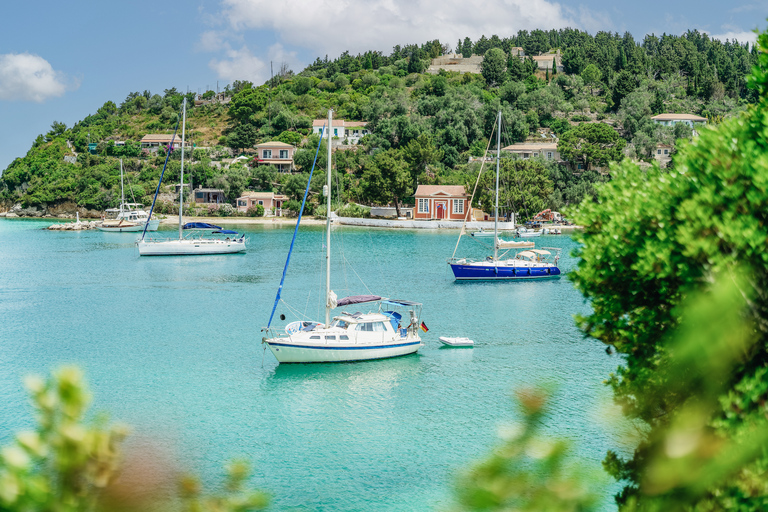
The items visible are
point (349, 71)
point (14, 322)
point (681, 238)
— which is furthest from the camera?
point (349, 71)

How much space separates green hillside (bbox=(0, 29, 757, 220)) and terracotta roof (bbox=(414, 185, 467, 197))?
8.34ft

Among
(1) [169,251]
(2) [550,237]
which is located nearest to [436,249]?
(2) [550,237]

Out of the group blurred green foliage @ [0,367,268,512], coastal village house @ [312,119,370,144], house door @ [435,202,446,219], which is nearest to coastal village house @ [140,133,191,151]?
coastal village house @ [312,119,370,144]

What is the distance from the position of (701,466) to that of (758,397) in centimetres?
520

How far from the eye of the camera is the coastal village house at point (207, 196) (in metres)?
108

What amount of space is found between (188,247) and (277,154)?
53.8m

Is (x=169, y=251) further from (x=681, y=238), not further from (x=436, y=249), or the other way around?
(x=681, y=238)

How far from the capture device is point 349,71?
170250mm

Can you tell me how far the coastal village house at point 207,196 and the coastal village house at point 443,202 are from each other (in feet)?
112

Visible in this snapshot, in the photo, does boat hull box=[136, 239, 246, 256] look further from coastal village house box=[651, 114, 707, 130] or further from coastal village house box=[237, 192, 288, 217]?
coastal village house box=[651, 114, 707, 130]

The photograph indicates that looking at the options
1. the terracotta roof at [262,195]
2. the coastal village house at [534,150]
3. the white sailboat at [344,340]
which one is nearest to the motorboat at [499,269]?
the white sailboat at [344,340]

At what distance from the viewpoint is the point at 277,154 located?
113000 millimetres

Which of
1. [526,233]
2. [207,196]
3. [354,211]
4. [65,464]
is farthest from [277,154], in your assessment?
[65,464]

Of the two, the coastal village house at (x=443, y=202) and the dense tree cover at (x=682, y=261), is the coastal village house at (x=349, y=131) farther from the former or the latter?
the dense tree cover at (x=682, y=261)
